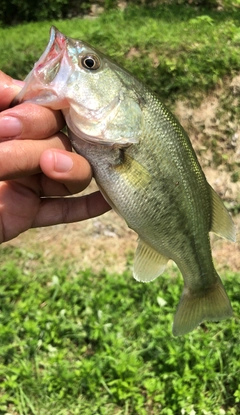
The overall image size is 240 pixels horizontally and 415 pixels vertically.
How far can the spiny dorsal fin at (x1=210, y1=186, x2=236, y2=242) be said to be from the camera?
2.15 metres

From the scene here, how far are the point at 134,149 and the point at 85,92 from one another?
31cm

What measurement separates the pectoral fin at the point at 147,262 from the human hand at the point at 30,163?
1.54ft

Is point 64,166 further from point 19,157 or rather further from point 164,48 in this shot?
point 164,48

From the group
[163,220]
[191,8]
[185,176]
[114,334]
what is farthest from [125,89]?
[191,8]

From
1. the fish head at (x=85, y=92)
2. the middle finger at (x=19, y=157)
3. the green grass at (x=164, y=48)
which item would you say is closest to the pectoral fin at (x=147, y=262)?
the fish head at (x=85, y=92)

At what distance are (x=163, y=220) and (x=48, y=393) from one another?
2.05 metres

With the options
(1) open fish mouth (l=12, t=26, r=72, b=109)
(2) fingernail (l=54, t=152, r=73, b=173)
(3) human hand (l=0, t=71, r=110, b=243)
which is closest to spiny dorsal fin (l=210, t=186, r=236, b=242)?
(3) human hand (l=0, t=71, r=110, b=243)

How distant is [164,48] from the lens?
5.81 metres

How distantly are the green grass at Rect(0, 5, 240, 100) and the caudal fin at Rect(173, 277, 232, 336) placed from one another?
3.88 m

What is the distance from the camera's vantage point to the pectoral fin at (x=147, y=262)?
2.12 meters

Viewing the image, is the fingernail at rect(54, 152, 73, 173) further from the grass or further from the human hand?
the grass

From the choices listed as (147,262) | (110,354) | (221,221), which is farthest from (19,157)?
(110,354)

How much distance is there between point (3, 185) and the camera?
201 cm

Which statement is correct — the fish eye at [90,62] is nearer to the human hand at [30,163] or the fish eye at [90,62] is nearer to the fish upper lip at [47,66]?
the fish upper lip at [47,66]
